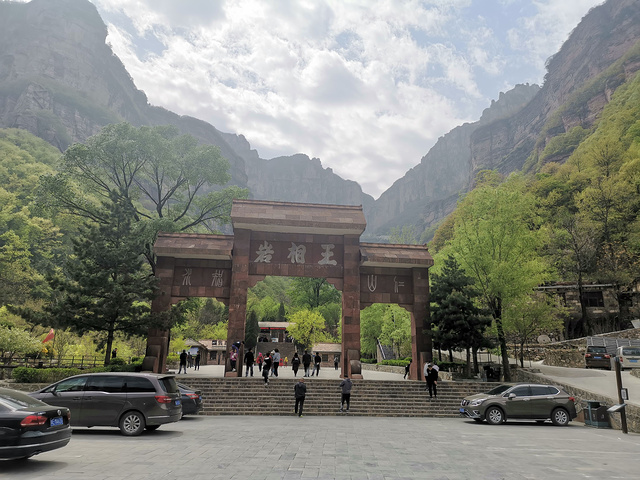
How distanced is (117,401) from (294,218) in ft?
44.5

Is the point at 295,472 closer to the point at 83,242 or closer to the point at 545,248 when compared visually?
the point at 83,242

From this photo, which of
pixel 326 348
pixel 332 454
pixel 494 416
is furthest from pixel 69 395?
pixel 326 348

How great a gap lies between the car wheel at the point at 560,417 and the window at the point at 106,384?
1387cm

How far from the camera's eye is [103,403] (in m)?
10.6

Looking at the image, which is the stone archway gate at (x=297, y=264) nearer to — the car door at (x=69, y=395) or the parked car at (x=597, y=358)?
the car door at (x=69, y=395)

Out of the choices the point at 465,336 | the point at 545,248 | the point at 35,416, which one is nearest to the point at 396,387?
the point at 465,336

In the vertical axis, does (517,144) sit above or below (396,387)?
above

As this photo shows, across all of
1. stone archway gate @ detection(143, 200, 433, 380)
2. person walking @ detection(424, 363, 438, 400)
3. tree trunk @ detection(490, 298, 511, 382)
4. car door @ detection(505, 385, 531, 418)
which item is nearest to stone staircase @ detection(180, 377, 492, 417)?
person walking @ detection(424, 363, 438, 400)

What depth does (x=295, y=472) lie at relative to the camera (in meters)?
6.64

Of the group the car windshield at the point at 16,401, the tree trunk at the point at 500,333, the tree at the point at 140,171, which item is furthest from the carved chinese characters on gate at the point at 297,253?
the car windshield at the point at 16,401

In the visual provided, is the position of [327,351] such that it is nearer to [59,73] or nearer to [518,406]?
[518,406]

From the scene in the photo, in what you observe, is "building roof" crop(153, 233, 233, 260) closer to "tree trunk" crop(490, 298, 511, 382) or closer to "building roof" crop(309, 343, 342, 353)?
"tree trunk" crop(490, 298, 511, 382)

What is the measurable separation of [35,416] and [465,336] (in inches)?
775

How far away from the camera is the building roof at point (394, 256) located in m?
23.2
